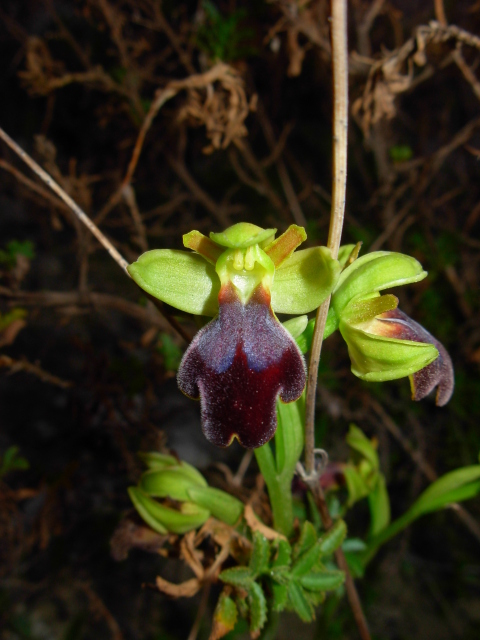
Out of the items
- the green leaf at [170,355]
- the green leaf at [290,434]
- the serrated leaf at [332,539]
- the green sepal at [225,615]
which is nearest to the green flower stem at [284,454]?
the green leaf at [290,434]

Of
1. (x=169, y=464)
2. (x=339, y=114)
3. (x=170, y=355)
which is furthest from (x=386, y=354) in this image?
(x=170, y=355)

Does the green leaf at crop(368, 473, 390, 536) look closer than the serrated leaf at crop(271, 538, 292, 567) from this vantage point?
No

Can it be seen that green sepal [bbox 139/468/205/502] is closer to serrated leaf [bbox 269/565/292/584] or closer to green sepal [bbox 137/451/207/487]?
green sepal [bbox 137/451/207/487]

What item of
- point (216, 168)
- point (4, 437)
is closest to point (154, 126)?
point (216, 168)

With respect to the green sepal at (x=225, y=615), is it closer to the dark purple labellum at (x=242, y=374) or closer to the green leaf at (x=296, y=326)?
the dark purple labellum at (x=242, y=374)

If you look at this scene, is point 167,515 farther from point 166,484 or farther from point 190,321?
point 190,321

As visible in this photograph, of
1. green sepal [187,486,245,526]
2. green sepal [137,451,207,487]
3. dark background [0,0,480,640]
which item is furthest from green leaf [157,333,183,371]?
green sepal [187,486,245,526]
